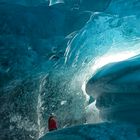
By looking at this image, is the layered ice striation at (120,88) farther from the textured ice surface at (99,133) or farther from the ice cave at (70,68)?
the textured ice surface at (99,133)

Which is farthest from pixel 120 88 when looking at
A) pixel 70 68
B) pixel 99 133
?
pixel 70 68

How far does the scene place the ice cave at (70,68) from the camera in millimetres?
8531

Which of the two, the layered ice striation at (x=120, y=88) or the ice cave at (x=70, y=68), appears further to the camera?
the ice cave at (x=70, y=68)

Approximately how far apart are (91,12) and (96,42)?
156 inches

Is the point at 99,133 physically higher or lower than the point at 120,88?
lower

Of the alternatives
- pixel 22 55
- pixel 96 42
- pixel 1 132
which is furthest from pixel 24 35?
pixel 1 132

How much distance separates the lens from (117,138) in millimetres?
8266

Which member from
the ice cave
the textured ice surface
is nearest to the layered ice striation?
the ice cave

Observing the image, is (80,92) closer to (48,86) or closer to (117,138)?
(48,86)

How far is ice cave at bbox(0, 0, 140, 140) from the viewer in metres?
8.53

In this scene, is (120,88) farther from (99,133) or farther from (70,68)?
(70,68)

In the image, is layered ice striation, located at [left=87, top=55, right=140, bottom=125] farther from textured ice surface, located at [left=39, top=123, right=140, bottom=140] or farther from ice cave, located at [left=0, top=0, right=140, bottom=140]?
textured ice surface, located at [left=39, top=123, right=140, bottom=140]

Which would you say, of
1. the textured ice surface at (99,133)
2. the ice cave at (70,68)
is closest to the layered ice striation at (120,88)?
the ice cave at (70,68)

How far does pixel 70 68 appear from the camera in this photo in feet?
53.8
